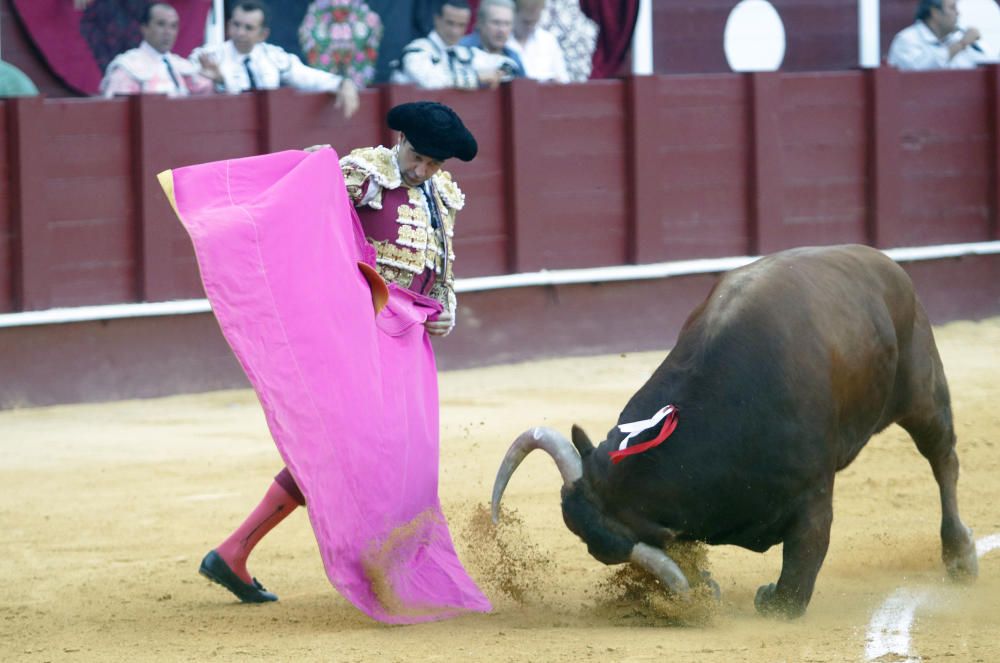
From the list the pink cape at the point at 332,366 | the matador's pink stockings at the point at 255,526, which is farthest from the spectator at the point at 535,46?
the matador's pink stockings at the point at 255,526

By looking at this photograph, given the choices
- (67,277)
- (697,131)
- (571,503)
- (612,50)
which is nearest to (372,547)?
(571,503)

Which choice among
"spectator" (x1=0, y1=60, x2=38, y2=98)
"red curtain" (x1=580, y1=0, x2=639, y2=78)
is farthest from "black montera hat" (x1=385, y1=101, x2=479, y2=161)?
"red curtain" (x1=580, y1=0, x2=639, y2=78)

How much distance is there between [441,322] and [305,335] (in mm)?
459

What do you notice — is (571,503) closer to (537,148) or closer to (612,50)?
(537,148)

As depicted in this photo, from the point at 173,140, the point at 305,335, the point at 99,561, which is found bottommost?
the point at 99,561

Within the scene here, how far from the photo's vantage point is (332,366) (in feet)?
13.9

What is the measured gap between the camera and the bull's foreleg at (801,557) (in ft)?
13.7

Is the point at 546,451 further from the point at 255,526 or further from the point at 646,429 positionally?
the point at 255,526

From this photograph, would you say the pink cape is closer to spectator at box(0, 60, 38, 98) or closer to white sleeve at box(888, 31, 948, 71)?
spectator at box(0, 60, 38, 98)

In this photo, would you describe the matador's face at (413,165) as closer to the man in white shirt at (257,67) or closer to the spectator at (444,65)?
the man in white shirt at (257,67)

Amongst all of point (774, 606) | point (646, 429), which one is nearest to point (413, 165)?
point (646, 429)

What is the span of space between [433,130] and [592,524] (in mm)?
1006

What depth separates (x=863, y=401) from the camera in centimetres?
454

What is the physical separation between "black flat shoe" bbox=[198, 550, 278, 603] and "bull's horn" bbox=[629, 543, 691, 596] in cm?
107
